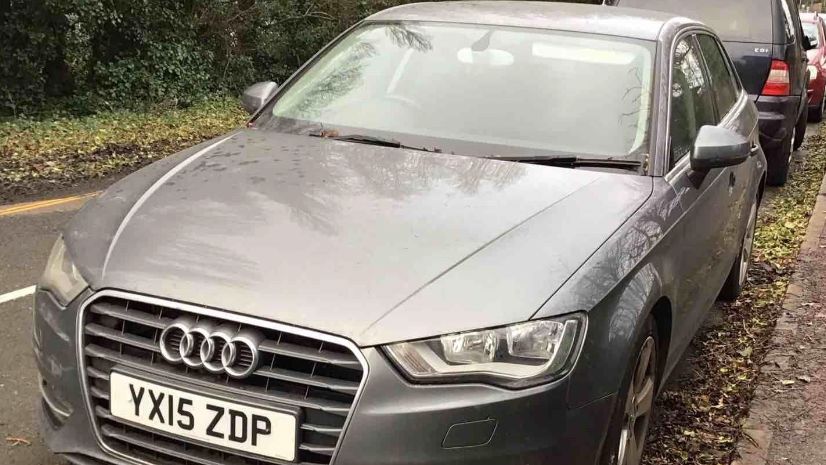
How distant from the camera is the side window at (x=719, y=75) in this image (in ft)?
15.4

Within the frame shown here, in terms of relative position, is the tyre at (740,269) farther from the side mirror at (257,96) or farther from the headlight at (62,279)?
the headlight at (62,279)

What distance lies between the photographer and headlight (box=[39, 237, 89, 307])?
100 inches

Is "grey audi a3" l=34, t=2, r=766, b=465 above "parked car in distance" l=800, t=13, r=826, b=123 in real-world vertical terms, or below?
above

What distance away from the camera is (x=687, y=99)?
3.96 metres

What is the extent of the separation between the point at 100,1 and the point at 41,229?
7080 mm

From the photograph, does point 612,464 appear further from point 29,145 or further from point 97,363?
point 29,145

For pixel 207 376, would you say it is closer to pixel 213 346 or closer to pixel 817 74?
pixel 213 346

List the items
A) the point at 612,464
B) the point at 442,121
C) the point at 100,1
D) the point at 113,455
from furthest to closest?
the point at 100,1
the point at 442,121
the point at 612,464
the point at 113,455

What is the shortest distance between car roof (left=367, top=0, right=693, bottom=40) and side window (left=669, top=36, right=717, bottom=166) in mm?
184

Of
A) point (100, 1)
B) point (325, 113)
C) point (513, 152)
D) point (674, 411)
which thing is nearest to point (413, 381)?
point (513, 152)

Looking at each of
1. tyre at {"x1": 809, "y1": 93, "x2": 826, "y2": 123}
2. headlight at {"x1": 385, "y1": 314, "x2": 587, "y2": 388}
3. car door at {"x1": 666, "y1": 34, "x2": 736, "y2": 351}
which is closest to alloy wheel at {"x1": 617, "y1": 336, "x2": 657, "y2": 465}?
car door at {"x1": 666, "y1": 34, "x2": 736, "y2": 351}

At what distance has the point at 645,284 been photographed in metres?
2.78

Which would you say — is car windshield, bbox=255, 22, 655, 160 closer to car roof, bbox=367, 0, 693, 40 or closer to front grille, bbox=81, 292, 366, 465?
car roof, bbox=367, 0, 693, 40

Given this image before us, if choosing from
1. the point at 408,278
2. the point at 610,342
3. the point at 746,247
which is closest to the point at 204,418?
the point at 408,278
